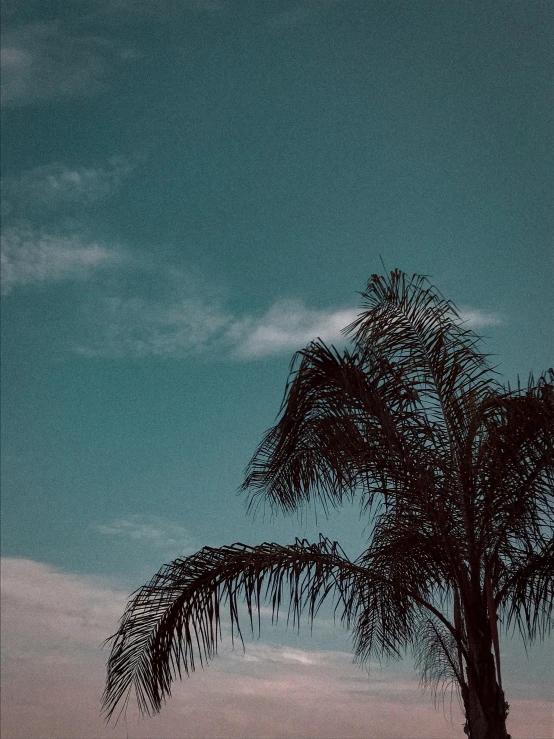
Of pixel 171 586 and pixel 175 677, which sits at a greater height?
pixel 171 586

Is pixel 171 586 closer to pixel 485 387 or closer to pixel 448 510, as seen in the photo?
pixel 448 510

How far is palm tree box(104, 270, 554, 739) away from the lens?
22.4 ft

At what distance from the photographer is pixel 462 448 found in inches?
278

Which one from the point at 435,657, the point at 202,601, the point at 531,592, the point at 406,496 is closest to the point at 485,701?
the point at 531,592

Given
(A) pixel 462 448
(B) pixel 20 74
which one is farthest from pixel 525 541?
(B) pixel 20 74

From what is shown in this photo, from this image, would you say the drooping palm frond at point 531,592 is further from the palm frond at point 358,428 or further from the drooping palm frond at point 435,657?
the drooping palm frond at point 435,657

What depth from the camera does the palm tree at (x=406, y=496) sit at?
22.4ft

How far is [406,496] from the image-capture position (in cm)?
715

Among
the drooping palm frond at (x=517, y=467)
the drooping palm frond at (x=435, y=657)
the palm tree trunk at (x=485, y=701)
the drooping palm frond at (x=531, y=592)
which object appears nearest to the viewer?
the drooping palm frond at (x=517, y=467)

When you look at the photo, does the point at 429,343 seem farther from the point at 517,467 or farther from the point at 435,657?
the point at 435,657

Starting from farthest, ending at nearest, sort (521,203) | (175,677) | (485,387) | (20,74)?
(20,74), (521,203), (485,387), (175,677)

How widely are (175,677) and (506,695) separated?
3036 mm

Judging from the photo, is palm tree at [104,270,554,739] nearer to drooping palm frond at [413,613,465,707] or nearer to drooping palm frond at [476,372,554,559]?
drooping palm frond at [476,372,554,559]

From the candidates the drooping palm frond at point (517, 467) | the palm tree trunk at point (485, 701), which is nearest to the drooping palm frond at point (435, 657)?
the palm tree trunk at point (485, 701)
